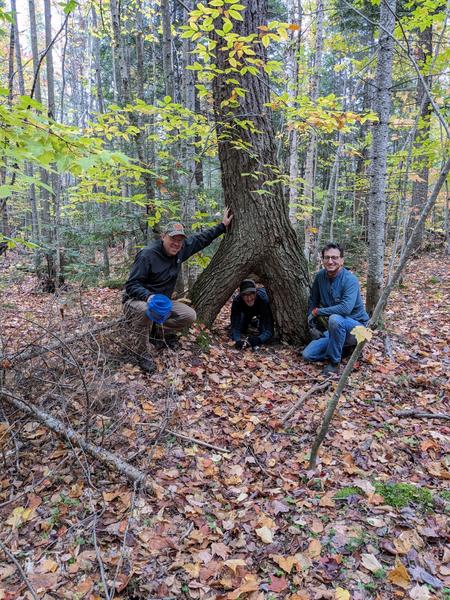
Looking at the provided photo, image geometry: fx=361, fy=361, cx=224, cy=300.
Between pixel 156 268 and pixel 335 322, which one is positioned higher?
pixel 156 268

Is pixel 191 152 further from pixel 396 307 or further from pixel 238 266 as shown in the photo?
pixel 396 307

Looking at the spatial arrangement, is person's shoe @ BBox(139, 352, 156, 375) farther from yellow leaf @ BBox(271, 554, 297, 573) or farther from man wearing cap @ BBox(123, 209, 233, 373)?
yellow leaf @ BBox(271, 554, 297, 573)

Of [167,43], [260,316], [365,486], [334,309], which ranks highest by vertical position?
[167,43]

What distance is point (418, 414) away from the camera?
392cm

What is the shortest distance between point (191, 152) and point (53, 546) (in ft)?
21.4

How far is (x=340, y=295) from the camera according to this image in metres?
5.20

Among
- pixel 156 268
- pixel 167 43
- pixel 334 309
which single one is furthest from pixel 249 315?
pixel 167 43

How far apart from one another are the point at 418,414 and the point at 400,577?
2.01 metres

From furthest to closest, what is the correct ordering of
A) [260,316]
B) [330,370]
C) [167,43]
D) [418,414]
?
[167,43] → [260,316] → [330,370] → [418,414]

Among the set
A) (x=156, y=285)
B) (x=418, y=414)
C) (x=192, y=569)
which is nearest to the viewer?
(x=192, y=569)

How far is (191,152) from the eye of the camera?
7113 mm

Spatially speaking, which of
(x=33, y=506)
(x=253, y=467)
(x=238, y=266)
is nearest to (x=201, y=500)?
(x=253, y=467)

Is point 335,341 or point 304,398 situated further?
point 335,341

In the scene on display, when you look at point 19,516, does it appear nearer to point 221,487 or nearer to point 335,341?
point 221,487
